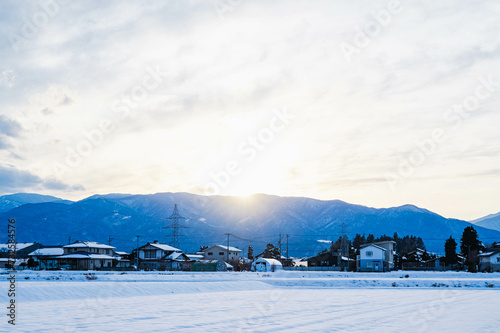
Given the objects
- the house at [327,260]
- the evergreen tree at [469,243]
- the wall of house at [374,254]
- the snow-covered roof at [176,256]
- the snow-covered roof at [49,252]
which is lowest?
the house at [327,260]

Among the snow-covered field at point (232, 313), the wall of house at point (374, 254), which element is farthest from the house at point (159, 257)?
the snow-covered field at point (232, 313)

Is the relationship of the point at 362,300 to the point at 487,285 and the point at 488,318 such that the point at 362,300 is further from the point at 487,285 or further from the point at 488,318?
the point at 487,285

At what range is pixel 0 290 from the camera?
29672 mm

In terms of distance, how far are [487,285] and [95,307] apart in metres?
36.7

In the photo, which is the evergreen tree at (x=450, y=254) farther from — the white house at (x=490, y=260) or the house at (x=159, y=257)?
the house at (x=159, y=257)

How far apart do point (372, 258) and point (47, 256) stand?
6477cm

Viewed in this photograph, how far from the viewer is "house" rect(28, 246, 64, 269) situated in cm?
8669

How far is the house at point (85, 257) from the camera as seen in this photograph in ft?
284

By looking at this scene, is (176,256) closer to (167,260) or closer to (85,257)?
(167,260)

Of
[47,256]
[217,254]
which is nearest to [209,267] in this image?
[47,256]

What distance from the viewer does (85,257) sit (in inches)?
3438

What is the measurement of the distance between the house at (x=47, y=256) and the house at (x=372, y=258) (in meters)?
56.1

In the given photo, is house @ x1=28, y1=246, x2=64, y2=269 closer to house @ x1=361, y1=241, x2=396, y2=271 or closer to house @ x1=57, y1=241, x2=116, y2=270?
house @ x1=57, y1=241, x2=116, y2=270

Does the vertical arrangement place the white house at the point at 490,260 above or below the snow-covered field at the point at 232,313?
below
